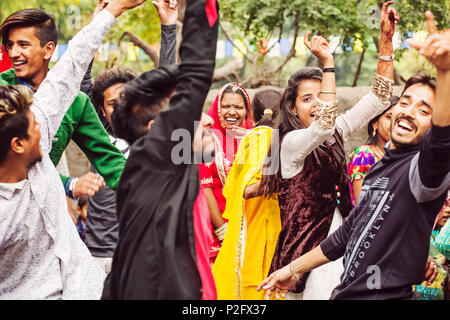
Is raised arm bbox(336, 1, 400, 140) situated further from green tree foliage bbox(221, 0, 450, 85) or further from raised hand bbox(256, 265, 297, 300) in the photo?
green tree foliage bbox(221, 0, 450, 85)

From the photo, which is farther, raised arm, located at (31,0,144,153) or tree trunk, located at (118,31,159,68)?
tree trunk, located at (118,31,159,68)

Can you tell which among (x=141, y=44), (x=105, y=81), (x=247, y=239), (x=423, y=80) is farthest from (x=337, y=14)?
(x=423, y=80)

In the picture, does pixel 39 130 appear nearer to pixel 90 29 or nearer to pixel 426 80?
pixel 90 29

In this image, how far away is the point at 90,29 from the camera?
286cm

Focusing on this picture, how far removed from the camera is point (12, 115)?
8.28 ft

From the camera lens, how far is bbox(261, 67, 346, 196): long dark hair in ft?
11.6

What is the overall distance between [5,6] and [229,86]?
6.03m

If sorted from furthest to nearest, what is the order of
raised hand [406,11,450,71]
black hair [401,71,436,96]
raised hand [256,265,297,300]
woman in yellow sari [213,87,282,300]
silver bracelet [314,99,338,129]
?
woman in yellow sari [213,87,282,300] < silver bracelet [314,99,338,129] < raised hand [256,265,297,300] < black hair [401,71,436,96] < raised hand [406,11,450,71]

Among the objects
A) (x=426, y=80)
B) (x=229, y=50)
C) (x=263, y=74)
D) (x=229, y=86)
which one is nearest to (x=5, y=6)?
(x=263, y=74)

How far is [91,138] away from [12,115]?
27.0 inches

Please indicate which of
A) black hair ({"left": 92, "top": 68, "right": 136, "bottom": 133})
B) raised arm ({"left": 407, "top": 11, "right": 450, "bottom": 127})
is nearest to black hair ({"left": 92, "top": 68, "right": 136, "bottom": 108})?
black hair ({"left": 92, "top": 68, "right": 136, "bottom": 133})

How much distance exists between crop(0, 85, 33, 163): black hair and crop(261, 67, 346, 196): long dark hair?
152cm

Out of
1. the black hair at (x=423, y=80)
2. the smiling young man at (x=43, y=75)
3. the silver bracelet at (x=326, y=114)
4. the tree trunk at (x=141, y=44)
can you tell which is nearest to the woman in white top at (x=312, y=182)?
the silver bracelet at (x=326, y=114)

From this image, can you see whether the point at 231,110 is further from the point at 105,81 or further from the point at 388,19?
the point at 388,19
